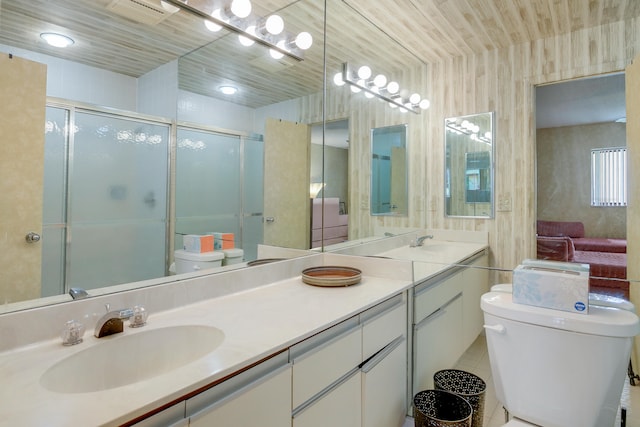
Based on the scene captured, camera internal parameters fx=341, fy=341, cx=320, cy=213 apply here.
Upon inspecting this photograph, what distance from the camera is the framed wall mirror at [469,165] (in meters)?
2.75

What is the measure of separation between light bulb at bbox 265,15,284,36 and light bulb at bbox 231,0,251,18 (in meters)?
0.18

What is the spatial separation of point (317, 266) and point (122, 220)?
117cm

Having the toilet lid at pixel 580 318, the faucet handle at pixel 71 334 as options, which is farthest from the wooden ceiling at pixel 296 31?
the toilet lid at pixel 580 318

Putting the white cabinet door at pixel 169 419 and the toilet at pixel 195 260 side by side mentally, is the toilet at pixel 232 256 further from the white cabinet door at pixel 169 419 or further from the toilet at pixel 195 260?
the white cabinet door at pixel 169 419

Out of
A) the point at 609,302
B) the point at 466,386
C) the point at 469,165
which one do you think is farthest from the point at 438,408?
the point at 469,165

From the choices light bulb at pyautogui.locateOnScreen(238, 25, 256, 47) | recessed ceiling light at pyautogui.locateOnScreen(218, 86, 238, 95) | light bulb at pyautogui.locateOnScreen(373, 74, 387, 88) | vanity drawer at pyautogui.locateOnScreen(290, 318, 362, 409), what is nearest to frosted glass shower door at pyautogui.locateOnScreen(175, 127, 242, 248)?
recessed ceiling light at pyautogui.locateOnScreen(218, 86, 238, 95)

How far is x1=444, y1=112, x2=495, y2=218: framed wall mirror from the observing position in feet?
9.02

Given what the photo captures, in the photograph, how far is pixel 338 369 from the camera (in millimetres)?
1285

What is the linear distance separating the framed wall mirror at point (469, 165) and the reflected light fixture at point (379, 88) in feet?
1.03

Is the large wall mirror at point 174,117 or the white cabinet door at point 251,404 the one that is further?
the large wall mirror at point 174,117

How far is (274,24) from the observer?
200cm

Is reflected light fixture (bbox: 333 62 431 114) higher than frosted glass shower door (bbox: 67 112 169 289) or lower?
higher

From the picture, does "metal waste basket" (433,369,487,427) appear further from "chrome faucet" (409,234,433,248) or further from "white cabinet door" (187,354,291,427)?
"white cabinet door" (187,354,291,427)

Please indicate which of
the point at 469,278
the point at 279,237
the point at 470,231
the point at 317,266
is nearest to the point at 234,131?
the point at 279,237
